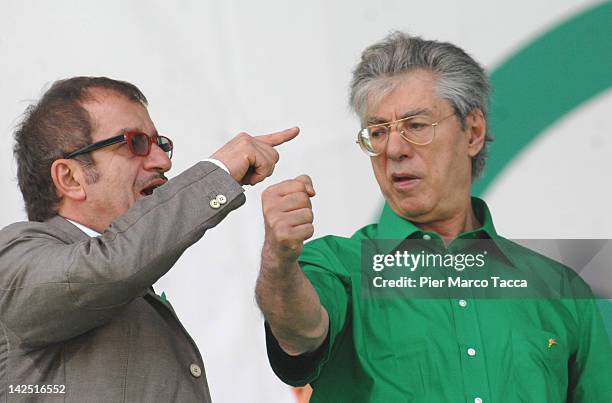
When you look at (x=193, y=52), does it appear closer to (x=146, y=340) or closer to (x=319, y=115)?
(x=319, y=115)

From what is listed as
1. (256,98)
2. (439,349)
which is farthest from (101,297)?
(256,98)

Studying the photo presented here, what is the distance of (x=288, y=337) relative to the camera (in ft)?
6.47

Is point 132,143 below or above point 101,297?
above

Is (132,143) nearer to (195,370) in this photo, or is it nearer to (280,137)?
(280,137)

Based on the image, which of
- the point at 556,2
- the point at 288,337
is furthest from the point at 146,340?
the point at 556,2

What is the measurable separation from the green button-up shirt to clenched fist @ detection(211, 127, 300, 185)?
250 millimetres

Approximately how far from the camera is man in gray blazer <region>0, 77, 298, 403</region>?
184 cm

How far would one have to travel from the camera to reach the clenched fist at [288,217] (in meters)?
1.83

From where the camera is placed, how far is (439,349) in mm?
2162

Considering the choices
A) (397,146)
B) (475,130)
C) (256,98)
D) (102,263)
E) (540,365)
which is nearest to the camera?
(102,263)

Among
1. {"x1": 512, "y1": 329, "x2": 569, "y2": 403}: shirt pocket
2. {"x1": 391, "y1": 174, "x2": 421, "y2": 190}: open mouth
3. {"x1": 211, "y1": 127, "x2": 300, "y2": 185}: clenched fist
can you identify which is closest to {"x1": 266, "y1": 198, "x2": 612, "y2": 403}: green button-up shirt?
{"x1": 512, "y1": 329, "x2": 569, "y2": 403}: shirt pocket

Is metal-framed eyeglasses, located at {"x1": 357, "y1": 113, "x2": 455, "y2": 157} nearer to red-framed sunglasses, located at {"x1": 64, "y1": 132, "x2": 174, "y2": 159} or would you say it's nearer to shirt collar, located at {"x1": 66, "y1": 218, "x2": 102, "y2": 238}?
red-framed sunglasses, located at {"x1": 64, "y1": 132, "x2": 174, "y2": 159}

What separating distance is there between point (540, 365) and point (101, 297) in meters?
0.89

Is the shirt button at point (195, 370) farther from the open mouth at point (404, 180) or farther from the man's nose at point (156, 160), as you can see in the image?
the open mouth at point (404, 180)
